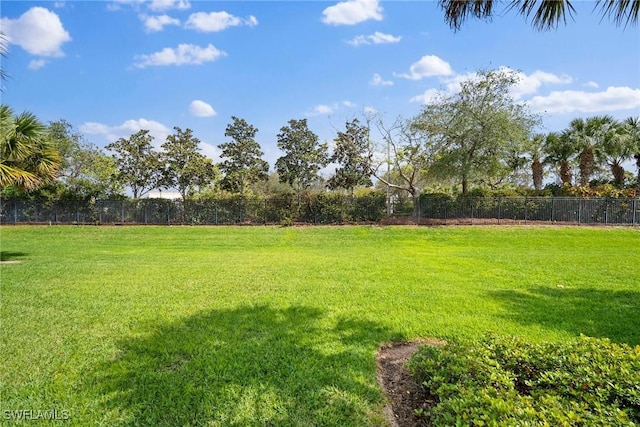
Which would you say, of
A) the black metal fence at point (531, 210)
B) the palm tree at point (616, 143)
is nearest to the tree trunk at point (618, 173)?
the palm tree at point (616, 143)

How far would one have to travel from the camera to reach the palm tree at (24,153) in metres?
8.75

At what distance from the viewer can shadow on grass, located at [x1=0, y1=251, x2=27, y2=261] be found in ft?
31.4

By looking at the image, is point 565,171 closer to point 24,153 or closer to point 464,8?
point 464,8

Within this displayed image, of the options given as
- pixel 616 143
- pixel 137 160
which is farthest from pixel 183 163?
pixel 616 143

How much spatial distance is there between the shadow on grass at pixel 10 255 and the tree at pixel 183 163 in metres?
10.2

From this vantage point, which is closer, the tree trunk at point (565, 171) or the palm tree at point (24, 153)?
the palm tree at point (24, 153)

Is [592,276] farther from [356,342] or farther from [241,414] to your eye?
[241,414]

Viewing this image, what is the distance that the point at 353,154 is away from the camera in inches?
894

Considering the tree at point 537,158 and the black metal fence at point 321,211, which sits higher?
the tree at point 537,158

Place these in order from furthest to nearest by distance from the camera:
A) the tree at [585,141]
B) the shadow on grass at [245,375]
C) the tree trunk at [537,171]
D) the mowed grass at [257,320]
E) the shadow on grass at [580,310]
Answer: the tree trunk at [537,171], the tree at [585,141], the shadow on grass at [580,310], the mowed grass at [257,320], the shadow on grass at [245,375]

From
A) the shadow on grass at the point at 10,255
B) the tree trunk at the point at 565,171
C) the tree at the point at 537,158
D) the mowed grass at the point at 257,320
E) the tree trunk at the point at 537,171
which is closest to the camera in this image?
the mowed grass at the point at 257,320

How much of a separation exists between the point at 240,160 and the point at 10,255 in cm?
1482

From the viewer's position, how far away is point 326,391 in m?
2.84

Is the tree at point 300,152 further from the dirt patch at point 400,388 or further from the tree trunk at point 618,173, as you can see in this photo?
the dirt patch at point 400,388
